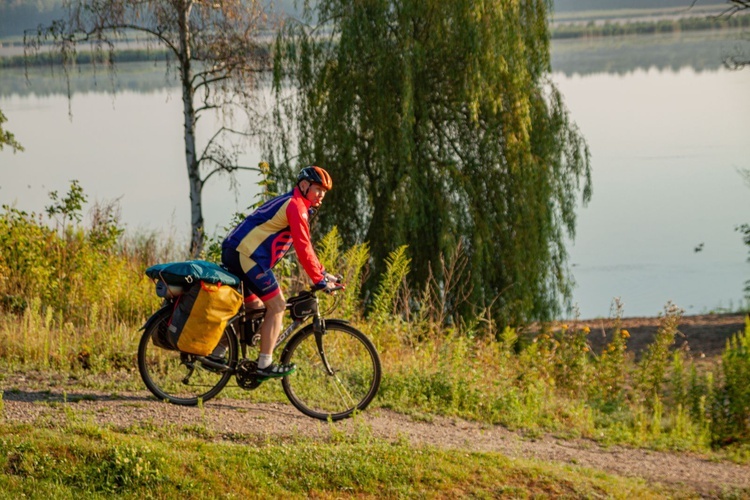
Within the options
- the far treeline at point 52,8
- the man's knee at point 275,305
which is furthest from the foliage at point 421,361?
the far treeline at point 52,8

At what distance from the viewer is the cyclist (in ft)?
23.4

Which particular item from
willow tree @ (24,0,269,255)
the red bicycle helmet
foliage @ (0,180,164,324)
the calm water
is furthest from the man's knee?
the calm water

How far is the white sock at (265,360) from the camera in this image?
754 centimetres

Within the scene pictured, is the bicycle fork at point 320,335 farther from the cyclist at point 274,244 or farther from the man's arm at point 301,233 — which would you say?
the man's arm at point 301,233

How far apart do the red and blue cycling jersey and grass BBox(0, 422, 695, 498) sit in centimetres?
134

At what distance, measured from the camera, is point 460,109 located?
19.0 metres

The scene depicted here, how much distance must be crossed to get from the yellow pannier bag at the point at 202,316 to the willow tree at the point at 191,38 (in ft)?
32.4

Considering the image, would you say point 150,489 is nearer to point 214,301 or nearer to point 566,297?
point 214,301

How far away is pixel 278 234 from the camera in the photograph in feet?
24.0

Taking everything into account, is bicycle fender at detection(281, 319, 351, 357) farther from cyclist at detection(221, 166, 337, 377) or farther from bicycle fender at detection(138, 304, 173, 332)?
bicycle fender at detection(138, 304, 173, 332)

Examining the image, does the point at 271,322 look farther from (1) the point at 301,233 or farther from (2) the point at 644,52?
(2) the point at 644,52

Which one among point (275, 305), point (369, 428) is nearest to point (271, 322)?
point (275, 305)

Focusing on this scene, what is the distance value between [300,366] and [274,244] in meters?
1.39

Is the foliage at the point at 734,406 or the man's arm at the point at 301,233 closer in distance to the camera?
the man's arm at the point at 301,233
